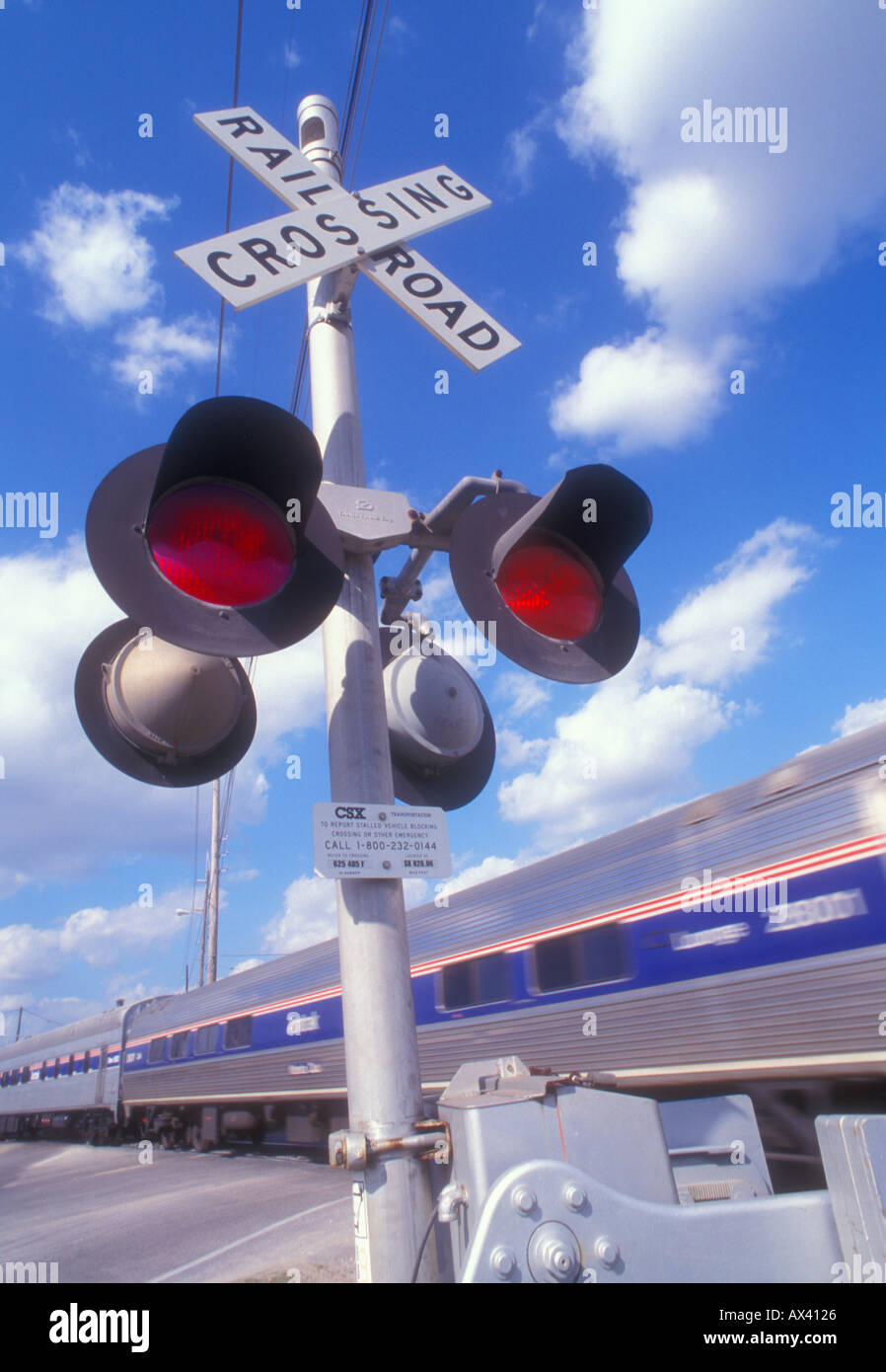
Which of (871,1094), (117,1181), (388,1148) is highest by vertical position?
(388,1148)

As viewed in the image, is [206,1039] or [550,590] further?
[206,1039]

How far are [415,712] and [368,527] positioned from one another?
0.56 m

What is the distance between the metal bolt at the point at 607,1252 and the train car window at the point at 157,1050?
19.3 metres

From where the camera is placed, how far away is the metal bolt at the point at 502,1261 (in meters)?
1.51

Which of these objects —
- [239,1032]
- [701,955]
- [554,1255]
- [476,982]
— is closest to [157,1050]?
[239,1032]

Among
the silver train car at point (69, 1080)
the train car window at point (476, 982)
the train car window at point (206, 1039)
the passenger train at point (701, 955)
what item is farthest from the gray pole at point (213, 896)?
the train car window at point (476, 982)

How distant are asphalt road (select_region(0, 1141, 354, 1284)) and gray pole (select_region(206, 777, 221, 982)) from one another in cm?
837

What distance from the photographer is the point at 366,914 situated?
2160 millimetres

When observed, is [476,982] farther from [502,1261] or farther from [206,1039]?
[206,1039]

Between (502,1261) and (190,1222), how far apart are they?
885 centimetres

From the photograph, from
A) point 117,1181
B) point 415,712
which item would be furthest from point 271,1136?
point 415,712

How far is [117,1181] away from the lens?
44.7 ft
